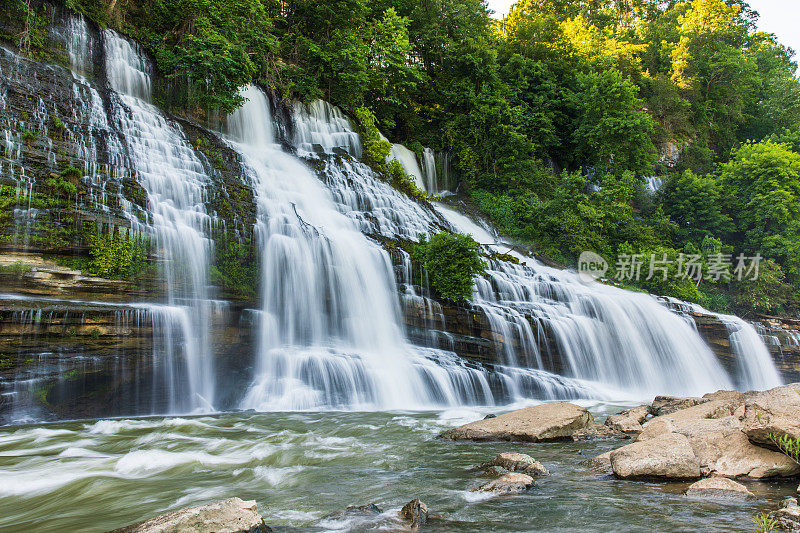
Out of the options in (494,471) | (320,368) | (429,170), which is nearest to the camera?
(494,471)

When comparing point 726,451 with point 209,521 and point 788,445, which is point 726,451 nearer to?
point 788,445

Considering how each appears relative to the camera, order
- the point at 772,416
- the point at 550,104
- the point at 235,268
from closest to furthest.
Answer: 1. the point at 772,416
2. the point at 235,268
3. the point at 550,104

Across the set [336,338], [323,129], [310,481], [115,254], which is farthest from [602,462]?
[323,129]

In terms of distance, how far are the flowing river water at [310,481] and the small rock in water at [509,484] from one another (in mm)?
86

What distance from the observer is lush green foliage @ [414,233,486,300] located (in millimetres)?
12953

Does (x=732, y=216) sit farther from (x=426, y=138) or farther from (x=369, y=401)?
(x=369, y=401)

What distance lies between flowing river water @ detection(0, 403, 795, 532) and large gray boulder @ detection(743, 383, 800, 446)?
16.5 inches

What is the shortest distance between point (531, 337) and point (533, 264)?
6.50m

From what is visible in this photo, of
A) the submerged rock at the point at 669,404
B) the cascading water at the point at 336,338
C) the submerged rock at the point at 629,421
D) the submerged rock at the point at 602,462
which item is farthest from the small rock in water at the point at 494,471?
the cascading water at the point at 336,338

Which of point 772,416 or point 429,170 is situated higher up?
point 429,170

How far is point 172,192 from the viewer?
37.8 ft

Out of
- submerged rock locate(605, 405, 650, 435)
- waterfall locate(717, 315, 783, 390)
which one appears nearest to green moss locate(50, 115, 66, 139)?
submerged rock locate(605, 405, 650, 435)

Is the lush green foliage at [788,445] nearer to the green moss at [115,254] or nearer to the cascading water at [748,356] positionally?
the green moss at [115,254]

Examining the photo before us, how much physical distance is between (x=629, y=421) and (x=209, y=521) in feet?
20.1
